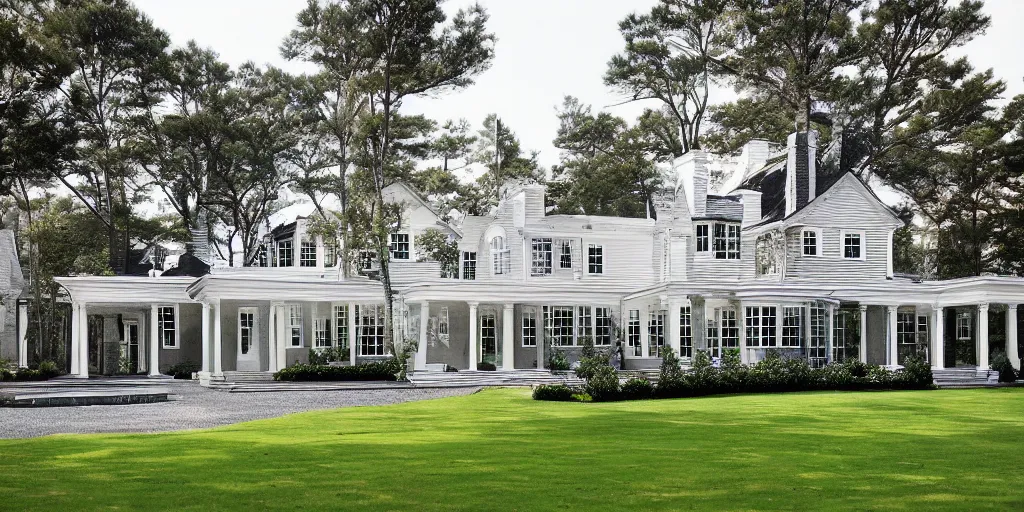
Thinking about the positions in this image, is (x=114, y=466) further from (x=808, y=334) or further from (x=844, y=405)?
(x=808, y=334)

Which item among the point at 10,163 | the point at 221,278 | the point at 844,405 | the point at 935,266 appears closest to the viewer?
the point at 844,405

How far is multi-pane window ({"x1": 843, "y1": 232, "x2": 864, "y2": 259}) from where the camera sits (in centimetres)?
3866

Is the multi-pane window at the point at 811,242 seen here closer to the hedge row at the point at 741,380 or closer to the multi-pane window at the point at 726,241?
the multi-pane window at the point at 726,241

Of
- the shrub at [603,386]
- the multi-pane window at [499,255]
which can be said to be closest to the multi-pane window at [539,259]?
the multi-pane window at [499,255]

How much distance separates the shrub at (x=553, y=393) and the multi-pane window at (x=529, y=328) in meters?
13.4

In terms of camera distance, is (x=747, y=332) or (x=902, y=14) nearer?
(x=747, y=332)

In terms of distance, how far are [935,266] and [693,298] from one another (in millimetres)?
20680

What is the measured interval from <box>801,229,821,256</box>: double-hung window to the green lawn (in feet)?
61.7

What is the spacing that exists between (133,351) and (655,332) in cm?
2055

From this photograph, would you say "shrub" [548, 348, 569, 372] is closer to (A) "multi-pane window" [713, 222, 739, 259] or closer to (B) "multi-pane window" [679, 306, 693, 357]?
(B) "multi-pane window" [679, 306, 693, 357]

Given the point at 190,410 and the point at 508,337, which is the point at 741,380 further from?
the point at 190,410

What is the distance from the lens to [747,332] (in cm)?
3506

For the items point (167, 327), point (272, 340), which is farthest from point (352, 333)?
point (167, 327)

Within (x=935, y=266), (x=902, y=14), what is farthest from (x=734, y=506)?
(x=935, y=266)
